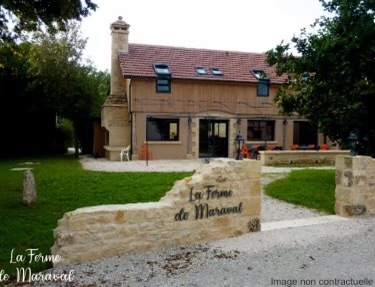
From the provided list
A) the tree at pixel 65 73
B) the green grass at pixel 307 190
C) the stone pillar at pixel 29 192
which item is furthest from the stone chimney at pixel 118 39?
the stone pillar at pixel 29 192

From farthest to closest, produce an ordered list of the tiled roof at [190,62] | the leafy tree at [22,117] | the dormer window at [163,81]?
the leafy tree at [22,117]
the tiled roof at [190,62]
the dormer window at [163,81]

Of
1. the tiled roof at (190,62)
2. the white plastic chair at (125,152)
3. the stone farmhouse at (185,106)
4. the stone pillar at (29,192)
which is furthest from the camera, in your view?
the tiled roof at (190,62)

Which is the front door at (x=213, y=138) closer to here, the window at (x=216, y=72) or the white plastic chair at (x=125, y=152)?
the window at (x=216, y=72)

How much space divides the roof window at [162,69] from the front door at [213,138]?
3950mm

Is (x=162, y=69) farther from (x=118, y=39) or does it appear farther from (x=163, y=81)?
(x=118, y=39)

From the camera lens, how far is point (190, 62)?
27.1 meters

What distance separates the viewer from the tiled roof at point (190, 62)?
25266mm

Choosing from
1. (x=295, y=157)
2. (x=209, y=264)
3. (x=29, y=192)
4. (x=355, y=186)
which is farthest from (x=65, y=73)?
(x=209, y=264)

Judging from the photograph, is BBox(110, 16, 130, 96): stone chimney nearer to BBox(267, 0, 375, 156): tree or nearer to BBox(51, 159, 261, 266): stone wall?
BBox(267, 0, 375, 156): tree

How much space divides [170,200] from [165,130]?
61.0 ft

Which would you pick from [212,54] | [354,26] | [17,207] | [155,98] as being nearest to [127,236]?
[17,207]

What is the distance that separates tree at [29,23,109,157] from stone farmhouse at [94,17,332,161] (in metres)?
1.80

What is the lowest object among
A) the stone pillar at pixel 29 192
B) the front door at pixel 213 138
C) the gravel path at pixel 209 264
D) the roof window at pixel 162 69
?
the gravel path at pixel 209 264

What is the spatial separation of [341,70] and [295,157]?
9.36 m
